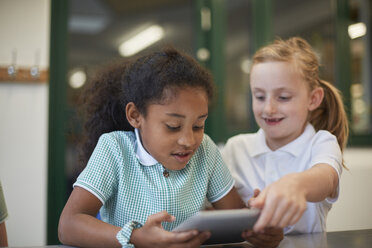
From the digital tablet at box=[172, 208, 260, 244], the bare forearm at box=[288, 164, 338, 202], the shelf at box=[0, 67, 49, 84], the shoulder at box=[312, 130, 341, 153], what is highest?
the shelf at box=[0, 67, 49, 84]

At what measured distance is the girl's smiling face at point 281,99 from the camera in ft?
4.32

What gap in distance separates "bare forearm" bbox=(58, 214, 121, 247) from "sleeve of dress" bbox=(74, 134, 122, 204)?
0.07m

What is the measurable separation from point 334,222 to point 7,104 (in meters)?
2.20

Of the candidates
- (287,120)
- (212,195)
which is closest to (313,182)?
(212,195)

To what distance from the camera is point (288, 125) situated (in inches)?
52.3

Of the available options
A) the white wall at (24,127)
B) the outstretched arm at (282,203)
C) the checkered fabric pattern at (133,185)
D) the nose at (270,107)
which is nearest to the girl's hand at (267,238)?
the outstretched arm at (282,203)

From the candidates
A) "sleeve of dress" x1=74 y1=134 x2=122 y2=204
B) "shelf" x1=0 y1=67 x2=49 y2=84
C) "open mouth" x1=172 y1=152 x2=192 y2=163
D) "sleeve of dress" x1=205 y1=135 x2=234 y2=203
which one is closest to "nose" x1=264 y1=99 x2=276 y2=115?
"sleeve of dress" x1=205 y1=135 x2=234 y2=203

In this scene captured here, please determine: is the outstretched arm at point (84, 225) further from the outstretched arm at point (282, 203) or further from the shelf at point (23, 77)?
the shelf at point (23, 77)

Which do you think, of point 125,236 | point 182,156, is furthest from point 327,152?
point 125,236

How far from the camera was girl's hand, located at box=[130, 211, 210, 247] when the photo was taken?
733mm

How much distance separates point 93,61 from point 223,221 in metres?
2.67

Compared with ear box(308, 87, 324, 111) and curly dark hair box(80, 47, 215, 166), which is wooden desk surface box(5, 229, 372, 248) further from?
ear box(308, 87, 324, 111)

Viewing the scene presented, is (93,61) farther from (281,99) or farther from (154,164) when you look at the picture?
(154,164)

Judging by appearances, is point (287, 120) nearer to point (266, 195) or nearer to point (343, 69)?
point (266, 195)
